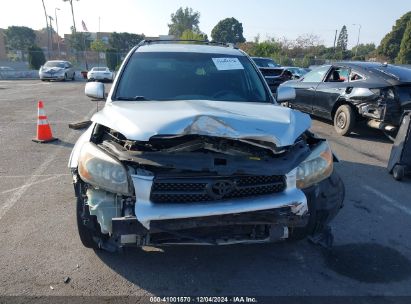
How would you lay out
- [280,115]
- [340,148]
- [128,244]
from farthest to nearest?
1. [340,148]
2. [280,115]
3. [128,244]

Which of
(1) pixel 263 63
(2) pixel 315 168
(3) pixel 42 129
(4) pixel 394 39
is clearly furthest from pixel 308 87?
(4) pixel 394 39

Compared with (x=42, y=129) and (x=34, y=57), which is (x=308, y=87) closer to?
Answer: (x=42, y=129)

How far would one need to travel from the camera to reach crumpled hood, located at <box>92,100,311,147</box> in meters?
2.70

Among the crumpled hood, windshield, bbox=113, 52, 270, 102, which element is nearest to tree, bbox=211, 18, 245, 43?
windshield, bbox=113, 52, 270, 102

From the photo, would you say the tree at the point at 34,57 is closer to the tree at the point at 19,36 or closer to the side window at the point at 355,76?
the side window at the point at 355,76

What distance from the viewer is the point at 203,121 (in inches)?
108

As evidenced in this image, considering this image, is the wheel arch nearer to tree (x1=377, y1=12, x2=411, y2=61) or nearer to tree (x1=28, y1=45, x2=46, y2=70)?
tree (x1=28, y1=45, x2=46, y2=70)

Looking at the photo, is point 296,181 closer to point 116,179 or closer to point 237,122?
point 237,122

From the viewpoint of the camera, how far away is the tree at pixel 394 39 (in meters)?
57.9

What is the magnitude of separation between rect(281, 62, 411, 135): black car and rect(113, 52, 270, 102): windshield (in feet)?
13.0

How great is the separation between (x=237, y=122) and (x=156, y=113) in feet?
2.29

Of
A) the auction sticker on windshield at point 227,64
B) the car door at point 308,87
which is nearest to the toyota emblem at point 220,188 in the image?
the auction sticker on windshield at point 227,64

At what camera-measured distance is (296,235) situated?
317cm

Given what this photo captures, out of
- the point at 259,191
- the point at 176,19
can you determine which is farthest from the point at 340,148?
the point at 176,19
